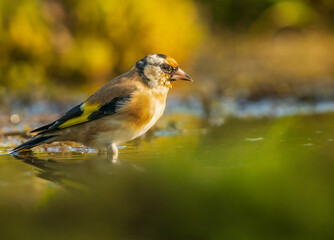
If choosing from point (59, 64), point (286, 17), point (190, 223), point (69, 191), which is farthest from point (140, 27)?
point (190, 223)

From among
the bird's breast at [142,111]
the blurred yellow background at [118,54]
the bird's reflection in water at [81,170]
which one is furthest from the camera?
the blurred yellow background at [118,54]

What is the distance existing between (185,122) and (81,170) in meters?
3.24

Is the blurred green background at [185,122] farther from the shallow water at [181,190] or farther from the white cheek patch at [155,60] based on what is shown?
the white cheek patch at [155,60]

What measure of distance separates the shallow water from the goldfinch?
7.4 inches

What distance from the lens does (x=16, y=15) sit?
12.4m

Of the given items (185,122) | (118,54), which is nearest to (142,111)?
(185,122)

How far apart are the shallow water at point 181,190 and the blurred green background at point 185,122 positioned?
0.6 inches

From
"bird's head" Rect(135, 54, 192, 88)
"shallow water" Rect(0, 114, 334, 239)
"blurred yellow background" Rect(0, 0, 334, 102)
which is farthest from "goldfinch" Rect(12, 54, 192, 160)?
"blurred yellow background" Rect(0, 0, 334, 102)

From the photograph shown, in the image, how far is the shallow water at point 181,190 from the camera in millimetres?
3568

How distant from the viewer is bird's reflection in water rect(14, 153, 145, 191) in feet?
15.6

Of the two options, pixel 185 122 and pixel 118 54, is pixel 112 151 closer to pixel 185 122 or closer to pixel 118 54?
pixel 185 122

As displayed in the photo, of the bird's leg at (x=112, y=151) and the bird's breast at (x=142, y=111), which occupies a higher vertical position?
the bird's breast at (x=142, y=111)

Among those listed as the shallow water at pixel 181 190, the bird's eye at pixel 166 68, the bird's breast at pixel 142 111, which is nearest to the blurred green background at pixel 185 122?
the shallow water at pixel 181 190

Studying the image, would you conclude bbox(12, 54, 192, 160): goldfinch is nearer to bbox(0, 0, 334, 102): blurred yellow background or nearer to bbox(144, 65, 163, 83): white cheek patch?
bbox(144, 65, 163, 83): white cheek patch
